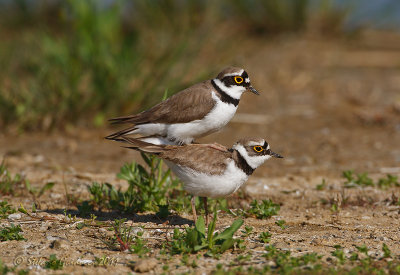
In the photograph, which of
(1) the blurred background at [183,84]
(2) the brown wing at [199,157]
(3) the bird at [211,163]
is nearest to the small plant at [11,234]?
(3) the bird at [211,163]

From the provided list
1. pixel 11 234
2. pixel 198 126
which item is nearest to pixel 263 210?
pixel 198 126

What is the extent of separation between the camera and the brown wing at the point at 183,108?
215 inches

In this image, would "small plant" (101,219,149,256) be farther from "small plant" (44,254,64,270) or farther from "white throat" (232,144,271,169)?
"white throat" (232,144,271,169)

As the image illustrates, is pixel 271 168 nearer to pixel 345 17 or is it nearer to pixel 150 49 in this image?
pixel 150 49

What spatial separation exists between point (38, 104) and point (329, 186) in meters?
4.90

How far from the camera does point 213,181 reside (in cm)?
494

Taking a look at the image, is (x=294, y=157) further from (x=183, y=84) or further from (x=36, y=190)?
(x=36, y=190)

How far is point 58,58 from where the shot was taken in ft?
29.9

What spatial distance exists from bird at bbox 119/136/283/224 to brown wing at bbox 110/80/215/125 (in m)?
0.34

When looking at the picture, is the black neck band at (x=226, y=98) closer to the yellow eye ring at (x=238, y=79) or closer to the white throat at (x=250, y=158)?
the yellow eye ring at (x=238, y=79)

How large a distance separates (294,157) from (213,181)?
3.62 meters

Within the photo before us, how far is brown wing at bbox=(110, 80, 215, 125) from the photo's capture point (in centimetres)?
546

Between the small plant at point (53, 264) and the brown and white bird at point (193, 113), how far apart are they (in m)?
1.52

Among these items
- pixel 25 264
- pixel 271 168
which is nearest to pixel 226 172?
pixel 25 264
